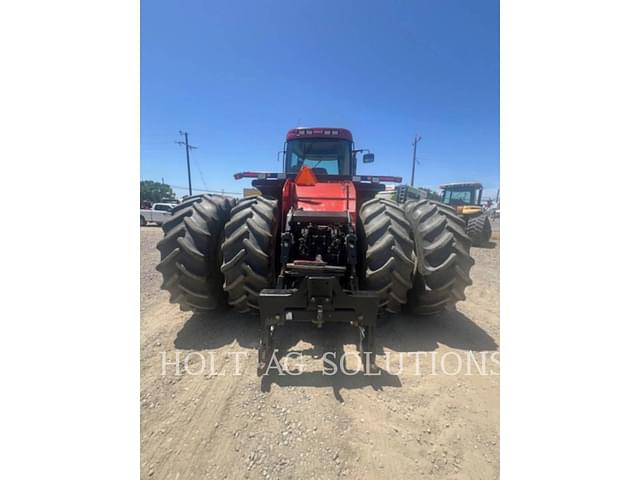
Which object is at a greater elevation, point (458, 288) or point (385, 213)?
point (385, 213)

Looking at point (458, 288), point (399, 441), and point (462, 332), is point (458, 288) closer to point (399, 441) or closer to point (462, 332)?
point (462, 332)

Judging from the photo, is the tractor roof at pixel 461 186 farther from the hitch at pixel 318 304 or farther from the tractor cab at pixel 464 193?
the hitch at pixel 318 304

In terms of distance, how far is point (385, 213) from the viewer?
2.81 meters

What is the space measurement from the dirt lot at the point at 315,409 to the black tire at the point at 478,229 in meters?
7.71

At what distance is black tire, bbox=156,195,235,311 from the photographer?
2709 millimetres

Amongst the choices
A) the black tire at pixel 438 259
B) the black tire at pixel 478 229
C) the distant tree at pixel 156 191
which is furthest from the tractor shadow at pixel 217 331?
the distant tree at pixel 156 191

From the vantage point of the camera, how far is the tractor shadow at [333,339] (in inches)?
87.0

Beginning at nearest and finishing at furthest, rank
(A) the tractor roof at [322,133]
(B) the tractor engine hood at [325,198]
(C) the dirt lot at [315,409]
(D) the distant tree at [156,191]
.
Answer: (C) the dirt lot at [315,409], (B) the tractor engine hood at [325,198], (A) the tractor roof at [322,133], (D) the distant tree at [156,191]

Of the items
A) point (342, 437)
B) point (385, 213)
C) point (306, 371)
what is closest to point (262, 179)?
point (385, 213)

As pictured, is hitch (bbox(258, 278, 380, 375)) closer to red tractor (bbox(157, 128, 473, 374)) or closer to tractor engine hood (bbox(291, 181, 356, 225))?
red tractor (bbox(157, 128, 473, 374))

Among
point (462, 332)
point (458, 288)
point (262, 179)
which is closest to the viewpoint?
point (458, 288)

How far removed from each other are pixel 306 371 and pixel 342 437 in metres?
0.66

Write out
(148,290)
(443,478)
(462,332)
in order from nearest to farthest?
(443,478) → (462,332) → (148,290)

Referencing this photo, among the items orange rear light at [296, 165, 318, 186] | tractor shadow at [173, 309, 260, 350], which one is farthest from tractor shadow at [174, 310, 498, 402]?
orange rear light at [296, 165, 318, 186]
